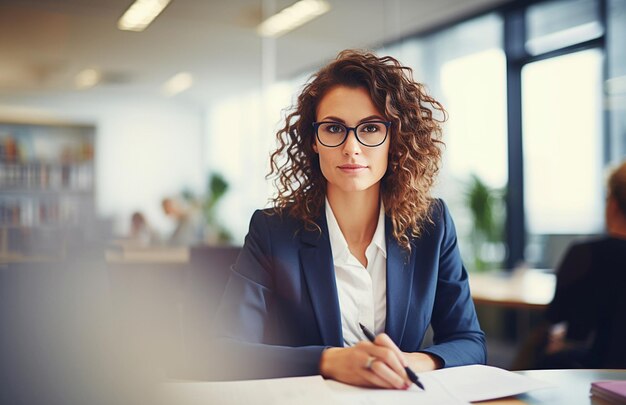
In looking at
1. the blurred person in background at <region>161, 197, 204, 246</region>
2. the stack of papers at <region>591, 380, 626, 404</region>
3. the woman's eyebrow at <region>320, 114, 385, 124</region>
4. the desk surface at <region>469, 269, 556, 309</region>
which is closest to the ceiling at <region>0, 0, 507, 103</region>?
the blurred person in background at <region>161, 197, 204, 246</region>

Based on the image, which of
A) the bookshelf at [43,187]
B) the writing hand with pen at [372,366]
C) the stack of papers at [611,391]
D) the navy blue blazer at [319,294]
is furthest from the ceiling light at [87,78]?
the stack of papers at [611,391]

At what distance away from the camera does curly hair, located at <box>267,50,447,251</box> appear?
1.55m

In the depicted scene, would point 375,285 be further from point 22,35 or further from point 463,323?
point 22,35

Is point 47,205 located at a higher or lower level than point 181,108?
lower

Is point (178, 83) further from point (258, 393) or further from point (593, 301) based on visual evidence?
point (258, 393)

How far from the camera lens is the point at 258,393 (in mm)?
1014

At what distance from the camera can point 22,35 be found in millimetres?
3922

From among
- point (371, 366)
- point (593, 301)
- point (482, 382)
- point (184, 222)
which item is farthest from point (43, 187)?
point (482, 382)

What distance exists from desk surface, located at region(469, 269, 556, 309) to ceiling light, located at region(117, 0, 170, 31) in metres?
2.96

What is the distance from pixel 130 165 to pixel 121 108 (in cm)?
40

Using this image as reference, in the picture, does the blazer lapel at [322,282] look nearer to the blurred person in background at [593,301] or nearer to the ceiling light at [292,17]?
the blurred person in background at [593,301]

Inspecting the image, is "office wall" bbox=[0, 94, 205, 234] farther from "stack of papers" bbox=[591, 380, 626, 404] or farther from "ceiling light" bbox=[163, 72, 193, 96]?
"stack of papers" bbox=[591, 380, 626, 404]

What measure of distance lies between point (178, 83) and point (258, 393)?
3788 millimetres

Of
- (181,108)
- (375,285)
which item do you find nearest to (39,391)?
(375,285)
